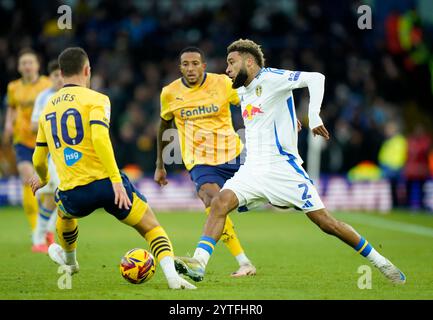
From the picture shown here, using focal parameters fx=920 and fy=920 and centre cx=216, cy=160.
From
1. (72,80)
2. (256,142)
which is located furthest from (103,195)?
(256,142)

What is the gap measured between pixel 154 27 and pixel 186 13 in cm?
137

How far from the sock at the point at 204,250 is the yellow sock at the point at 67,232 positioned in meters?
1.32

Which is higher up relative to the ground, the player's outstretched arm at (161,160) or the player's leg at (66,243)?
the player's outstretched arm at (161,160)

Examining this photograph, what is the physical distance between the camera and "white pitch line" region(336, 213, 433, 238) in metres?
17.2

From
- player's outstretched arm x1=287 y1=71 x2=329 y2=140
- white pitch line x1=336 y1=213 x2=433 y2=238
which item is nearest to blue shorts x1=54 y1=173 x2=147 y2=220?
player's outstretched arm x1=287 y1=71 x2=329 y2=140

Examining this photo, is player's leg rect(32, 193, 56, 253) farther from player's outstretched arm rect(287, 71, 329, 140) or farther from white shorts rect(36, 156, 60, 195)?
player's outstretched arm rect(287, 71, 329, 140)

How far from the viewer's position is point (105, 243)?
47.6 ft

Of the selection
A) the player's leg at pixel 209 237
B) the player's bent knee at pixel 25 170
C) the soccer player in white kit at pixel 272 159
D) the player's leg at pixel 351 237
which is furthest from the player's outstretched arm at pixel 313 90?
the player's bent knee at pixel 25 170

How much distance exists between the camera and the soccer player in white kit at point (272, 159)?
30.5 ft

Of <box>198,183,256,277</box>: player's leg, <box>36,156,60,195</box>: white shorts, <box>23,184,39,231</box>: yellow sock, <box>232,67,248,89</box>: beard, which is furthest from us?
<box>23,184,39,231</box>: yellow sock

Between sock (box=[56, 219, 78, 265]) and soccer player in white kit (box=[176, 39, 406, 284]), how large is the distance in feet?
4.39

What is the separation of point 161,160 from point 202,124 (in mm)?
668

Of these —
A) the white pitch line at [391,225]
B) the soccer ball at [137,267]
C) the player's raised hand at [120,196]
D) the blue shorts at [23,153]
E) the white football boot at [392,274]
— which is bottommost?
the white pitch line at [391,225]

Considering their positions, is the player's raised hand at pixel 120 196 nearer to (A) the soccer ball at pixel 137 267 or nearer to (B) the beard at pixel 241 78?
(A) the soccer ball at pixel 137 267
